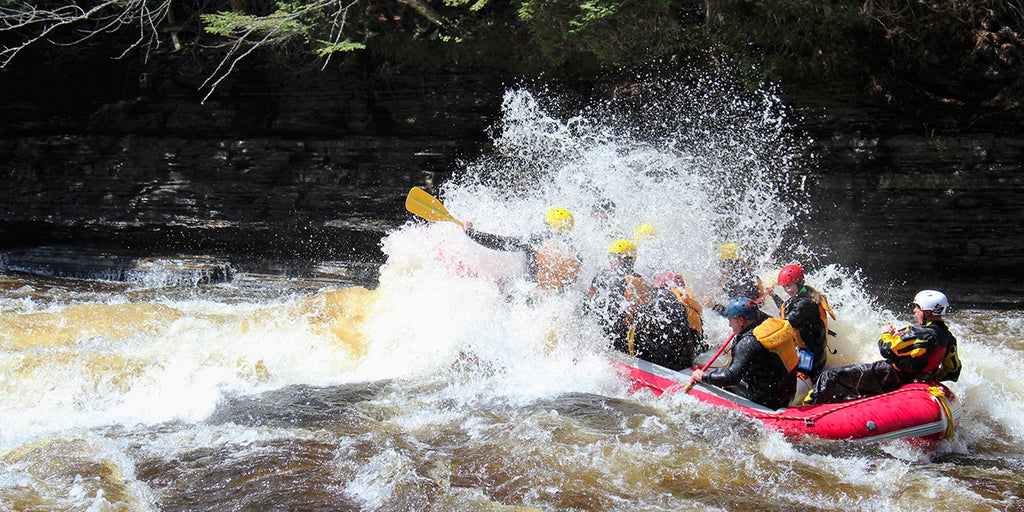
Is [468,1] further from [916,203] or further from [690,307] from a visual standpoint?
[690,307]

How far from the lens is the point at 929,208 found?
9562 millimetres

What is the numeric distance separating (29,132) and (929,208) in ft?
46.0

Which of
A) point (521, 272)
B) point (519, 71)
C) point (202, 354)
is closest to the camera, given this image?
point (202, 354)

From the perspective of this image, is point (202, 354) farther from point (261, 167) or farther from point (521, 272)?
point (261, 167)

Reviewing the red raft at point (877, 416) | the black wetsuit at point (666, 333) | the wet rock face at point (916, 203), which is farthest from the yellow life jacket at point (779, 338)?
the wet rock face at point (916, 203)

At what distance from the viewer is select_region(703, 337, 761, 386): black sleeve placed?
506 centimetres

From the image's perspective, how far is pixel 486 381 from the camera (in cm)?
629

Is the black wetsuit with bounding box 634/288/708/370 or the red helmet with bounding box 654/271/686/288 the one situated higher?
the red helmet with bounding box 654/271/686/288

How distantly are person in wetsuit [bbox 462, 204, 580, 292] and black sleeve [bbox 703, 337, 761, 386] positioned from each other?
80.0 inches

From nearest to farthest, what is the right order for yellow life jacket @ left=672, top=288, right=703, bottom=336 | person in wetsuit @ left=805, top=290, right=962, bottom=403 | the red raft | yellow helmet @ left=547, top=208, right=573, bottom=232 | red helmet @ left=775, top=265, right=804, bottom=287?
the red raft
person in wetsuit @ left=805, top=290, right=962, bottom=403
red helmet @ left=775, top=265, right=804, bottom=287
yellow life jacket @ left=672, top=288, right=703, bottom=336
yellow helmet @ left=547, top=208, right=573, bottom=232

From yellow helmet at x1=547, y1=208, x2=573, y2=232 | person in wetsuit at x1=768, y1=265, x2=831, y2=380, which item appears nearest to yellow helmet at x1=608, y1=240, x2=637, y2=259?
Result: yellow helmet at x1=547, y1=208, x2=573, y2=232

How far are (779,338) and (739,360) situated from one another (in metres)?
0.28

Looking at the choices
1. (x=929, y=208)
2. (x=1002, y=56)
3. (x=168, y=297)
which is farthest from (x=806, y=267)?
(x=168, y=297)

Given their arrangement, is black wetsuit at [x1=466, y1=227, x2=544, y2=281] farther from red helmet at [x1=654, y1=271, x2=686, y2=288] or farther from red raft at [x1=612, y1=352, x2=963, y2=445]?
red raft at [x1=612, y1=352, x2=963, y2=445]
